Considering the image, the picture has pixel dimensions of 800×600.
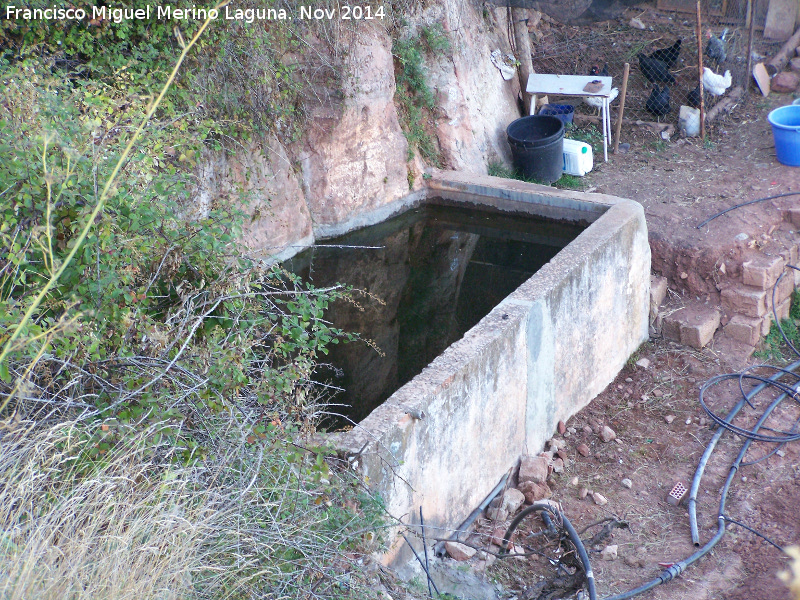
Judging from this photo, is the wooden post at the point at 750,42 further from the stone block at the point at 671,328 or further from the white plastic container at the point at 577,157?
the stone block at the point at 671,328

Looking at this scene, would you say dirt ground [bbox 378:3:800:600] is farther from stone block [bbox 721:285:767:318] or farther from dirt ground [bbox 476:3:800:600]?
stone block [bbox 721:285:767:318]

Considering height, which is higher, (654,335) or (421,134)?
(421,134)

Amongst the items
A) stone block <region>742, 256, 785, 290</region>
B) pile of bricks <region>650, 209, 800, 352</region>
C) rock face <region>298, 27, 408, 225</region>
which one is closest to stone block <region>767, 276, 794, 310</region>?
pile of bricks <region>650, 209, 800, 352</region>

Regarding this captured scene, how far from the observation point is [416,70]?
22.7 feet

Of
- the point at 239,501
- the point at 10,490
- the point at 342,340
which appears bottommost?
the point at 342,340

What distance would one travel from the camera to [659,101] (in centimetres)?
847

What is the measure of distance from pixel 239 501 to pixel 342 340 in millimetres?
2744

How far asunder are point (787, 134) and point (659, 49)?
302 centimetres

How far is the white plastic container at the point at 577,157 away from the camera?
734cm

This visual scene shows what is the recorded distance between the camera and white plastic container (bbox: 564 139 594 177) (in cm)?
734

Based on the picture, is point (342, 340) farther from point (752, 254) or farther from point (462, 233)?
point (752, 254)

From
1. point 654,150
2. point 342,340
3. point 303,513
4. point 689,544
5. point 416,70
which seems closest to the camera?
point 303,513

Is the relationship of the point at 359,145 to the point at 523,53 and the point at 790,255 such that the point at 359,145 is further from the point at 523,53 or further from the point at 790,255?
the point at 790,255

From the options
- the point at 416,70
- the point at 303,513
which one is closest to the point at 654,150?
the point at 416,70
